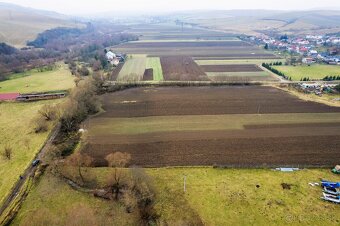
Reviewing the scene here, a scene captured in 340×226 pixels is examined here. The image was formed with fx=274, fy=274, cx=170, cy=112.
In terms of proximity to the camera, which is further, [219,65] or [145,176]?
[219,65]

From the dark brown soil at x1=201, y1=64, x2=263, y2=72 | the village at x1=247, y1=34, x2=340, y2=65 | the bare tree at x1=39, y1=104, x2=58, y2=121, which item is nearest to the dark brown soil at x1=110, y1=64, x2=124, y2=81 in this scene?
the bare tree at x1=39, y1=104, x2=58, y2=121

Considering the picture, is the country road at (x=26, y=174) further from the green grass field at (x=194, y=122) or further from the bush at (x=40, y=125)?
the green grass field at (x=194, y=122)

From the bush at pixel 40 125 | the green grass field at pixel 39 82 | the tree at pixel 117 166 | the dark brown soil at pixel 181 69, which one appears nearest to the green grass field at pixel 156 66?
the dark brown soil at pixel 181 69

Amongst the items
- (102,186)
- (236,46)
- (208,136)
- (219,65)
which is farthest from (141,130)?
(236,46)

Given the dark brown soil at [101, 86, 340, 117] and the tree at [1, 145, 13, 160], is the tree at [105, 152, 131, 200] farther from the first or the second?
the dark brown soil at [101, 86, 340, 117]

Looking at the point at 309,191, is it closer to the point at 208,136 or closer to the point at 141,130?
the point at 208,136

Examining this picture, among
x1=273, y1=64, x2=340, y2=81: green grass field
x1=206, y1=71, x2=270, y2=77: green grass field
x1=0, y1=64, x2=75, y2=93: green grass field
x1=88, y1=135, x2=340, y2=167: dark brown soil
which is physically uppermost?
x1=0, y1=64, x2=75, y2=93: green grass field
